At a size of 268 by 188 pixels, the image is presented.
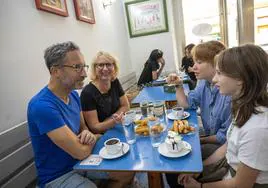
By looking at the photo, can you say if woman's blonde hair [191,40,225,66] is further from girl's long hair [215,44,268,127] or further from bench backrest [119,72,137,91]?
bench backrest [119,72,137,91]

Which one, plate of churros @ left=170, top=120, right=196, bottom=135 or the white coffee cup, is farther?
plate of churros @ left=170, top=120, right=196, bottom=135

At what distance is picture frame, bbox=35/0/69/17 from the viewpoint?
164 centimetres

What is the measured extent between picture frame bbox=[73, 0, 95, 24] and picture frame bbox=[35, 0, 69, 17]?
0.23 m

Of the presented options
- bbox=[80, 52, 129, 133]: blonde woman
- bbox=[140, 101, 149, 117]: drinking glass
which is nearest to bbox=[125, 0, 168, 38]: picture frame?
bbox=[80, 52, 129, 133]: blonde woman

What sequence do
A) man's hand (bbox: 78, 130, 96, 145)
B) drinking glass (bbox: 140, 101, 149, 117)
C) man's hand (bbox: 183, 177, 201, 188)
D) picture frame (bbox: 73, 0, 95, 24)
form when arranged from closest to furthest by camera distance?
man's hand (bbox: 183, 177, 201, 188)
man's hand (bbox: 78, 130, 96, 145)
drinking glass (bbox: 140, 101, 149, 117)
picture frame (bbox: 73, 0, 95, 24)

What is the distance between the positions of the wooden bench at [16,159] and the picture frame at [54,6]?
923 millimetres

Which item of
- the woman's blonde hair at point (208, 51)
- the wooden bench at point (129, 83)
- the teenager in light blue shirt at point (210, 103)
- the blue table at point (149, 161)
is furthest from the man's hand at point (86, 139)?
the wooden bench at point (129, 83)

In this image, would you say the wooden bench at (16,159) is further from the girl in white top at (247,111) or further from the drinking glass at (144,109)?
the girl in white top at (247,111)

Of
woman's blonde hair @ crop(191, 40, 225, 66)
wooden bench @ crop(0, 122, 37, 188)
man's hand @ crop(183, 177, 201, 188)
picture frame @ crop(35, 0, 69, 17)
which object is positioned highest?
picture frame @ crop(35, 0, 69, 17)

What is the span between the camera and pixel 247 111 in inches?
33.0

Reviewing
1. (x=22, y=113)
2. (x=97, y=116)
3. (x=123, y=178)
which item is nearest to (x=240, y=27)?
(x=97, y=116)

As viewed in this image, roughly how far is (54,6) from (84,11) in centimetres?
63

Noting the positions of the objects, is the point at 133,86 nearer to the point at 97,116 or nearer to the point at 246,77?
the point at 97,116

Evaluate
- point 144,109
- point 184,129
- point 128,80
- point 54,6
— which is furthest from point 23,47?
point 128,80
